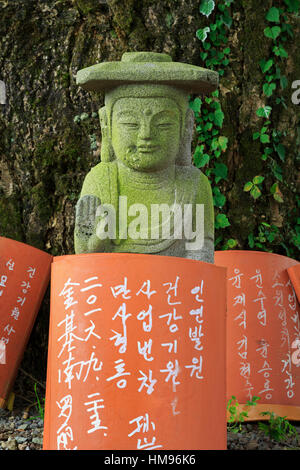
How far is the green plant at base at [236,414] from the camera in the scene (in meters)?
3.79

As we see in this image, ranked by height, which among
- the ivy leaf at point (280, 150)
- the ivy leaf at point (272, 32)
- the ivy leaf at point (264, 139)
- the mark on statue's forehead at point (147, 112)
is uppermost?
the ivy leaf at point (272, 32)

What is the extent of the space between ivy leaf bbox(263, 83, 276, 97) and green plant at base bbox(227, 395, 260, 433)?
2.30 meters

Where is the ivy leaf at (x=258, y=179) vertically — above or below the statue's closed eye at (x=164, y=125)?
below

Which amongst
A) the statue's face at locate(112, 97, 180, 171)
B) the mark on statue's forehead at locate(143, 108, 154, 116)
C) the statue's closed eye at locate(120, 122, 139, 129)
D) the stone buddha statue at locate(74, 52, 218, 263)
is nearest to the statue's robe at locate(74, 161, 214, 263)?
the stone buddha statue at locate(74, 52, 218, 263)

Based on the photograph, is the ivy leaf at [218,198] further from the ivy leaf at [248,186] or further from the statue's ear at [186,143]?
the statue's ear at [186,143]

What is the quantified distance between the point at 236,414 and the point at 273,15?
3.01 meters

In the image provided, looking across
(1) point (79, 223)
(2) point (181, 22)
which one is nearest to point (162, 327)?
(1) point (79, 223)

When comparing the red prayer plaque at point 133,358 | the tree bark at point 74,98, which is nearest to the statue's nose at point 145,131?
the red prayer plaque at point 133,358

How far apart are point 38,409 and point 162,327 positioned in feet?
5.99

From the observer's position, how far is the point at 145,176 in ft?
11.4

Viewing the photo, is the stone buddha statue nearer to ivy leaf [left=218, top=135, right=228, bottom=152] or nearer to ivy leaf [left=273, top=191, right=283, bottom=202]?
ivy leaf [left=218, top=135, right=228, bottom=152]

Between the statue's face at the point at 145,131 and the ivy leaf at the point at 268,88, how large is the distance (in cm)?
154

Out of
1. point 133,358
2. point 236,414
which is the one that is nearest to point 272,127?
point 236,414

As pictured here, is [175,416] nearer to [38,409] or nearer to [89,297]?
[89,297]
